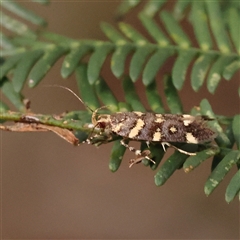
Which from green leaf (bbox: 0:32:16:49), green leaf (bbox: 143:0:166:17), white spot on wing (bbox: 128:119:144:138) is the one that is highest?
green leaf (bbox: 143:0:166:17)

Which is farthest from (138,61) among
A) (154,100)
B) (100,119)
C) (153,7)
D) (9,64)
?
(9,64)

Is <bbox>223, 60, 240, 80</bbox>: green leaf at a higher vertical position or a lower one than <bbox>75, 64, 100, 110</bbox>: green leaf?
higher

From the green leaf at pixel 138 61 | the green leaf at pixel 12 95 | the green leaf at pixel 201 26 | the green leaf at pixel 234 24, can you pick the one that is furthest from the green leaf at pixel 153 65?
the green leaf at pixel 12 95

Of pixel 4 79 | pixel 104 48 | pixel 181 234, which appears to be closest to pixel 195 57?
pixel 104 48

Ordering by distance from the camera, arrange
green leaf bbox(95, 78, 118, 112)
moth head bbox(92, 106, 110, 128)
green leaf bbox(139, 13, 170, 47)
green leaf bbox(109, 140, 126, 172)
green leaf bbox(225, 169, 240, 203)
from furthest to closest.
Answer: green leaf bbox(139, 13, 170, 47) → green leaf bbox(95, 78, 118, 112) → moth head bbox(92, 106, 110, 128) → green leaf bbox(109, 140, 126, 172) → green leaf bbox(225, 169, 240, 203)

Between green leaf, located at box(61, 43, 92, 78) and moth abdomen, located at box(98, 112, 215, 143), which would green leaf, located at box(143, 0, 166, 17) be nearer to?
green leaf, located at box(61, 43, 92, 78)

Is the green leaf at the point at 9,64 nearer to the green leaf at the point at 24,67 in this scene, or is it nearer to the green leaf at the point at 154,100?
the green leaf at the point at 24,67

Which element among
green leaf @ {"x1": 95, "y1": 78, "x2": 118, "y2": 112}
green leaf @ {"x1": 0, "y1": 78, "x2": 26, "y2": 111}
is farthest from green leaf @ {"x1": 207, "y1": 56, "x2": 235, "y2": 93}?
green leaf @ {"x1": 0, "y1": 78, "x2": 26, "y2": 111}

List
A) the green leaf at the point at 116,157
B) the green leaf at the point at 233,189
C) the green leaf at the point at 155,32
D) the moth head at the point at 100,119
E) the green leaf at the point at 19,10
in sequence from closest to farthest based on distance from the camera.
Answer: the green leaf at the point at 233,189 → the green leaf at the point at 116,157 → the moth head at the point at 100,119 → the green leaf at the point at 155,32 → the green leaf at the point at 19,10
